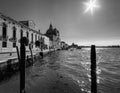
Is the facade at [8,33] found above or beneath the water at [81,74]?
above

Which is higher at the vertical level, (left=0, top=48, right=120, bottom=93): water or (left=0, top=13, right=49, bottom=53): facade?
(left=0, top=13, right=49, bottom=53): facade

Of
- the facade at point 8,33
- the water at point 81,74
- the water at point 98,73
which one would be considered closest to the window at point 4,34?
the facade at point 8,33

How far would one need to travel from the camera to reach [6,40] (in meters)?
17.5

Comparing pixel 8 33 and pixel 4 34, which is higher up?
pixel 8 33

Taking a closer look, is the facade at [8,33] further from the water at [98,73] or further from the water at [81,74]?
the water at [98,73]

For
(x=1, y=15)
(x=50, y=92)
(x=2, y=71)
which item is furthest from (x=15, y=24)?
(x=50, y=92)

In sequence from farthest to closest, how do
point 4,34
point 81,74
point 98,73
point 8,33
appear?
point 8,33
point 4,34
point 98,73
point 81,74

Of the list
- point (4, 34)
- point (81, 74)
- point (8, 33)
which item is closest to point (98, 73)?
point (81, 74)

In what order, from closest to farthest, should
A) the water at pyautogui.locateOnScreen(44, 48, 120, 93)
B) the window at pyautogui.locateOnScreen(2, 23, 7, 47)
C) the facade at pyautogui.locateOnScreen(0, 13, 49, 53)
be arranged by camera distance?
the water at pyautogui.locateOnScreen(44, 48, 120, 93) → the facade at pyautogui.locateOnScreen(0, 13, 49, 53) → the window at pyautogui.locateOnScreen(2, 23, 7, 47)

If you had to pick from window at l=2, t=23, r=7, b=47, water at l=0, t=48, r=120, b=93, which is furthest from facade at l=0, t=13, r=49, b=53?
water at l=0, t=48, r=120, b=93

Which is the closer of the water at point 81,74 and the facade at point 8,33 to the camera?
the water at point 81,74

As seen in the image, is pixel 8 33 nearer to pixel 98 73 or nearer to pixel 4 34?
pixel 4 34

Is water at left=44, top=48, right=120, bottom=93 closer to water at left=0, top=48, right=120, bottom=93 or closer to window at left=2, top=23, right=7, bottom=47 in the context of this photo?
water at left=0, top=48, right=120, bottom=93

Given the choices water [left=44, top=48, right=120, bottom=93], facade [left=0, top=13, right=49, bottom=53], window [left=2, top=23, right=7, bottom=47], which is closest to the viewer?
water [left=44, top=48, right=120, bottom=93]
